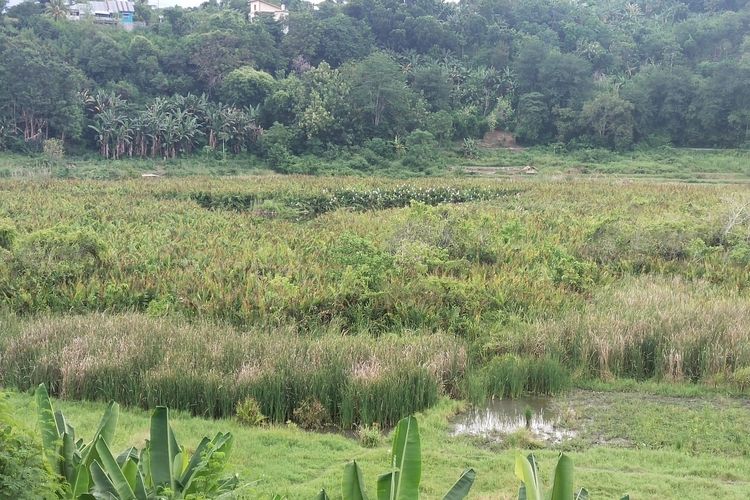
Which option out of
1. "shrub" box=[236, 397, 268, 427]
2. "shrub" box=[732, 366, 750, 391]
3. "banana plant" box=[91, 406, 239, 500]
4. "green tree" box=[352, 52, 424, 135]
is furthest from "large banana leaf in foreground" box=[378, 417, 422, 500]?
"green tree" box=[352, 52, 424, 135]

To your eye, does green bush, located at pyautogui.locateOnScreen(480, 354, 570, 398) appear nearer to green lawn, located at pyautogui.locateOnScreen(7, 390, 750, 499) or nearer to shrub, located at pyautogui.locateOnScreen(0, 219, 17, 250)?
green lawn, located at pyautogui.locateOnScreen(7, 390, 750, 499)

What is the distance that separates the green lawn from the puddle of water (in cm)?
18

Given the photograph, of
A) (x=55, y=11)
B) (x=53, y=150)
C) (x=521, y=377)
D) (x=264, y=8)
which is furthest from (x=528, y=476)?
(x=264, y=8)

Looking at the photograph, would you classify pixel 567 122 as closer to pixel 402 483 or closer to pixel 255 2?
pixel 255 2

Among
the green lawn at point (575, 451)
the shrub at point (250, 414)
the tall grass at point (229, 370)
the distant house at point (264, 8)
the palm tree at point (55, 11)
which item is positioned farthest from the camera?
the distant house at point (264, 8)

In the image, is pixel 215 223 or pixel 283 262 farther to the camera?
pixel 215 223

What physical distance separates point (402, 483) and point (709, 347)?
693 centimetres

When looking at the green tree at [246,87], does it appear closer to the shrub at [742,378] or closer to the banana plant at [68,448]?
the shrub at [742,378]

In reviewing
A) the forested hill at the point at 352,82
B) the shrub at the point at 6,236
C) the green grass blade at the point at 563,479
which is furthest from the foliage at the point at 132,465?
the forested hill at the point at 352,82

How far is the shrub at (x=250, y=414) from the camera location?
23.2 feet

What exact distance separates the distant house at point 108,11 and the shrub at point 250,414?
68.0 metres

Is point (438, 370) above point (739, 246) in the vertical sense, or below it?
below

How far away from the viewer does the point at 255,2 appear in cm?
7344

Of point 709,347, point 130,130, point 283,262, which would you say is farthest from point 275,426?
point 130,130
